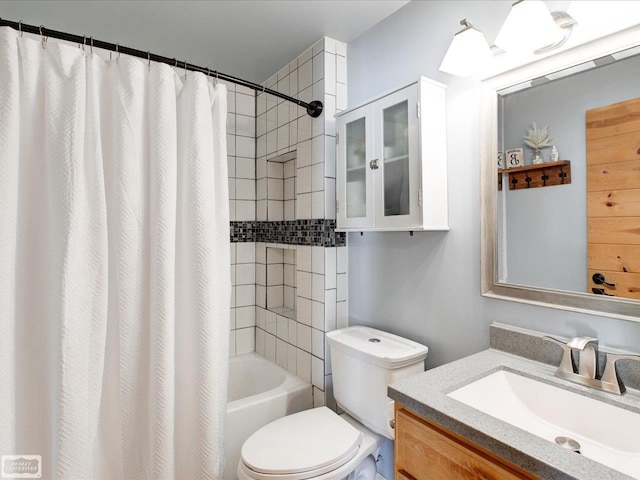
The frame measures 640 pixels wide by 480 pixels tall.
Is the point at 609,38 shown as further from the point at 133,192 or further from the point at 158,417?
the point at 158,417

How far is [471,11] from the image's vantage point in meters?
1.36

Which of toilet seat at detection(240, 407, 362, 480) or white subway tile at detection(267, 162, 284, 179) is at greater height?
white subway tile at detection(267, 162, 284, 179)

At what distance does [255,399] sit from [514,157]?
159 cm

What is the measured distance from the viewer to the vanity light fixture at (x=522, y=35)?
3.52ft

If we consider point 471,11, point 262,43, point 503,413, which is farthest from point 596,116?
point 262,43

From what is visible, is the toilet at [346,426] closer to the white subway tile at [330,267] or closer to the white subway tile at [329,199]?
the white subway tile at [330,267]

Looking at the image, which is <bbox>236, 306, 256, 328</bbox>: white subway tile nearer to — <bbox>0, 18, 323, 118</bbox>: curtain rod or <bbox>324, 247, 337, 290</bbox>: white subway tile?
<bbox>324, 247, 337, 290</bbox>: white subway tile

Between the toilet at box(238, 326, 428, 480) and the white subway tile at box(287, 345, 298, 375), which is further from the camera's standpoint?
the white subway tile at box(287, 345, 298, 375)

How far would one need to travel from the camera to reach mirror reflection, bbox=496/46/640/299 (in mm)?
1001

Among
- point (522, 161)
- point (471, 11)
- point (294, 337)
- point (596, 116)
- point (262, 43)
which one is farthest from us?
point (294, 337)

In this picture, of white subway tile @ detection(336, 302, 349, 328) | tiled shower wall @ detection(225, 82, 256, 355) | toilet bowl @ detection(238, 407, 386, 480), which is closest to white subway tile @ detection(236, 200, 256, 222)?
tiled shower wall @ detection(225, 82, 256, 355)

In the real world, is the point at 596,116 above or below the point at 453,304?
above

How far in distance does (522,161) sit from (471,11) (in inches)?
25.0

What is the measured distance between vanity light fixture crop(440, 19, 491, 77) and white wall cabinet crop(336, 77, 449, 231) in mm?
119
